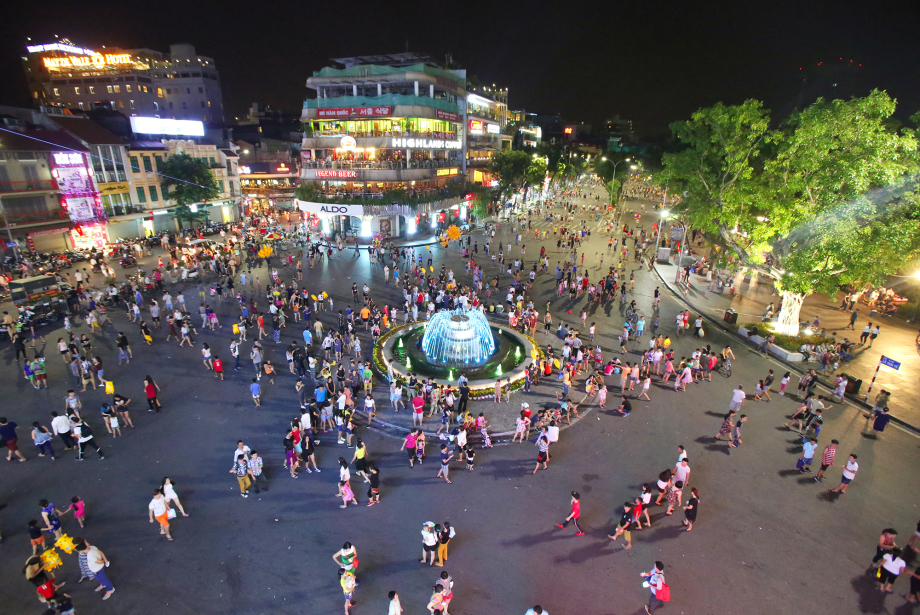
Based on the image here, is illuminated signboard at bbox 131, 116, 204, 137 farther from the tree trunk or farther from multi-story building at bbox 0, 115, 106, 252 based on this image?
the tree trunk

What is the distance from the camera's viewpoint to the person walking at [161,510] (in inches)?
382

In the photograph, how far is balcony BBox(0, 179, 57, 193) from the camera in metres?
32.3

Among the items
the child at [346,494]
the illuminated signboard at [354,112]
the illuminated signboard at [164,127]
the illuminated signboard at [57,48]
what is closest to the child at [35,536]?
the child at [346,494]

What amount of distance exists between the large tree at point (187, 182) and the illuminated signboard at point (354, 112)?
1339 centimetres

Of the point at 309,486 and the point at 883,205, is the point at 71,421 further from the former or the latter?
the point at 883,205

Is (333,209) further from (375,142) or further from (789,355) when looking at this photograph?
(789,355)

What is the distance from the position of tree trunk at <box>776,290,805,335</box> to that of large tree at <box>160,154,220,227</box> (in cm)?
4970

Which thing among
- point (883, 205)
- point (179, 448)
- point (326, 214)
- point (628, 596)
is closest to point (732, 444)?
point (628, 596)

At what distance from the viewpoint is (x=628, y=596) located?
29.2ft

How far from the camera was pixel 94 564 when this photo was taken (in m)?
8.31

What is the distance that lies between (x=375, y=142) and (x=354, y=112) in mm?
3815

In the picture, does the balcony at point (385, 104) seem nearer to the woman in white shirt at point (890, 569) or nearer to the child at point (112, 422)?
the child at point (112, 422)

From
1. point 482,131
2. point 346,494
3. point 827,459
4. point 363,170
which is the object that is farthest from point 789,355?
point 482,131

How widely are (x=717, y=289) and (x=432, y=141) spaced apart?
3426cm
